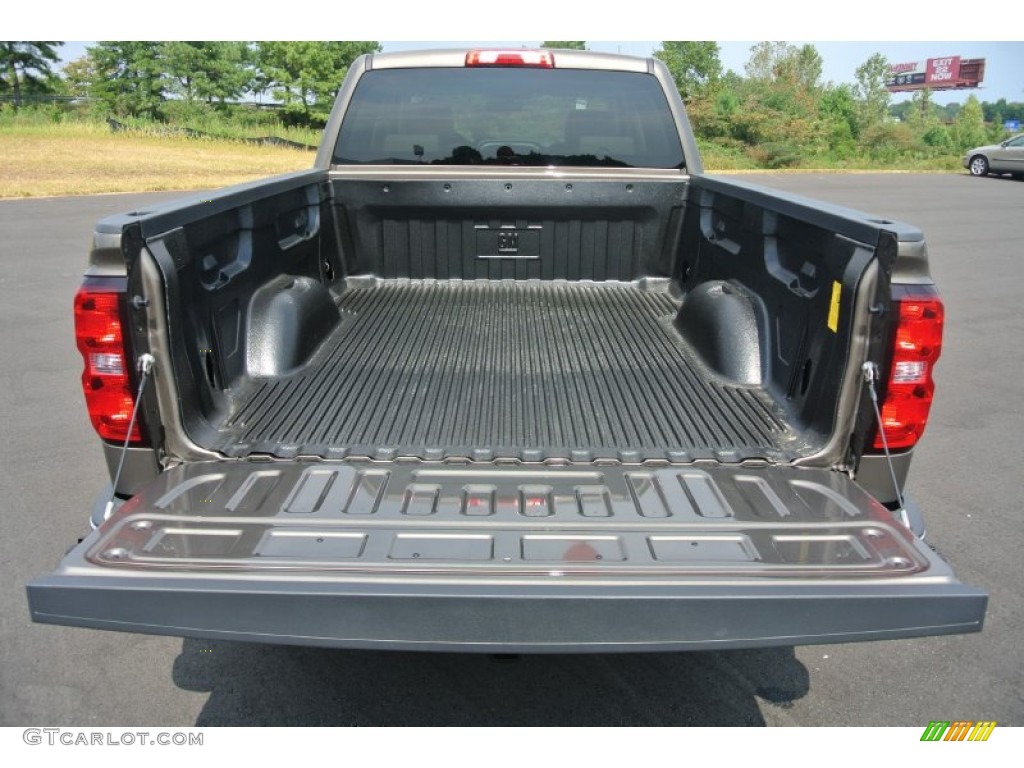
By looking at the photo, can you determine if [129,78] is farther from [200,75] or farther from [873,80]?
[873,80]

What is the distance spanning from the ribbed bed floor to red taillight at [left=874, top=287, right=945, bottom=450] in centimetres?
35

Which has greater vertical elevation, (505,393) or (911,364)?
(911,364)

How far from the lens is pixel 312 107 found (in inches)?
2077

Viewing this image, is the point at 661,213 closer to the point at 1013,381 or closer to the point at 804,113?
the point at 1013,381

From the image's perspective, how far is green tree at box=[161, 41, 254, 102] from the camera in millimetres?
49156

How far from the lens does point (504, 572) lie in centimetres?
192

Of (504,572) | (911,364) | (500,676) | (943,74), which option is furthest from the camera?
(943,74)

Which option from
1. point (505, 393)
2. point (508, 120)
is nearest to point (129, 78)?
point (508, 120)

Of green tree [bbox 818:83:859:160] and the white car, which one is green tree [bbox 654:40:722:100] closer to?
green tree [bbox 818:83:859:160]

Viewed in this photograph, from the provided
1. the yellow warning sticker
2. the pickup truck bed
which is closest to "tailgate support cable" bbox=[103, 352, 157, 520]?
the pickup truck bed

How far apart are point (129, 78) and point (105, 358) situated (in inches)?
2287

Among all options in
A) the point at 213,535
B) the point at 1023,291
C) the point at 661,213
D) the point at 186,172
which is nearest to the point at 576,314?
the point at 661,213

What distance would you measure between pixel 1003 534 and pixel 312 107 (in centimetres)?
5418
